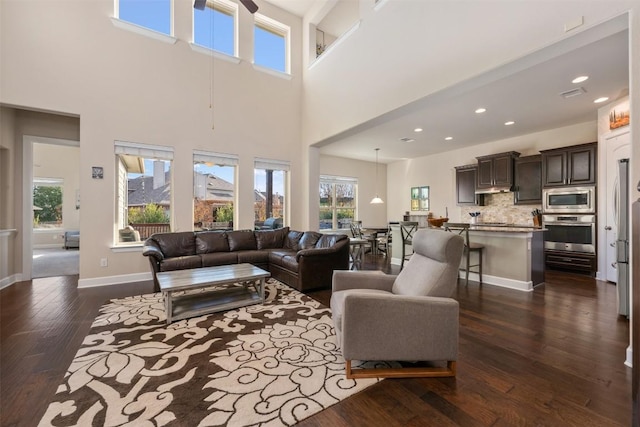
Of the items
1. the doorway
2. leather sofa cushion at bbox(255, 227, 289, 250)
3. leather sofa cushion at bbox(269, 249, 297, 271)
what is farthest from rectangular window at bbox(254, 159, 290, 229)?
the doorway

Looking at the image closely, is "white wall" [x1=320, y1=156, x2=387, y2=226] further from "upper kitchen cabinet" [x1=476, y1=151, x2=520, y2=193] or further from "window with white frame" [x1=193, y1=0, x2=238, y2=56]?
"window with white frame" [x1=193, y1=0, x2=238, y2=56]

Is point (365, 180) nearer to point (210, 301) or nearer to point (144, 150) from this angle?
point (144, 150)

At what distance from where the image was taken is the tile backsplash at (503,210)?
6.08 m

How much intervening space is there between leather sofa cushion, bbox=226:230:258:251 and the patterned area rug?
2096 mm

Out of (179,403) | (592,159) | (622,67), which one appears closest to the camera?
(179,403)

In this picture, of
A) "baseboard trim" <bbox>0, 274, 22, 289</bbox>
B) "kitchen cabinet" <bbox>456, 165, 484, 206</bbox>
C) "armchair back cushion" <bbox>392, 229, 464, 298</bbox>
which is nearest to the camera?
"armchair back cushion" <bbox>392, 229, 464, 298</bbox>

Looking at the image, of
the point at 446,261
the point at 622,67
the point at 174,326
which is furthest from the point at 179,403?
the point at 622,67

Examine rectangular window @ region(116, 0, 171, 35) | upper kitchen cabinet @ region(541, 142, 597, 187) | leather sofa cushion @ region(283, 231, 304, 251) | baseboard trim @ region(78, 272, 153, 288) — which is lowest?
baseboard trim @ region(78, 272, 153, 288)

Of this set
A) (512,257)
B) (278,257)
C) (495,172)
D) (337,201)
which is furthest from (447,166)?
(278,257)

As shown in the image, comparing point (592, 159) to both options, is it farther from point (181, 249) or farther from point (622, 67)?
point (181, 249)

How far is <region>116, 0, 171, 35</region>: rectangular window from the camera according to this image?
4.55 m

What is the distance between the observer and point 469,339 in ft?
8.12

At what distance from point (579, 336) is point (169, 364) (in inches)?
143

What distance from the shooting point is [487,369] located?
2.01m
